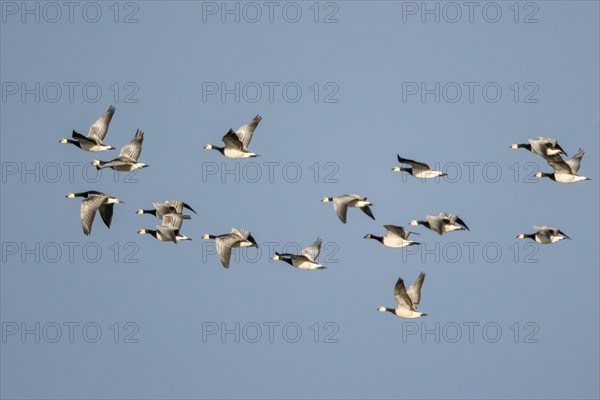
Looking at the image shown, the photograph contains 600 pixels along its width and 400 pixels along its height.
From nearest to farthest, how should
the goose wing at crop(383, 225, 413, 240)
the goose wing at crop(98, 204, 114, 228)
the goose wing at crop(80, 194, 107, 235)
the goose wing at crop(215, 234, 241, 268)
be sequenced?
the goose wing at crop(215, 234, 241, 268) → the goose wing at crop(80, 194, 107, 235) → the goose wing at crop(98, 204, 114, 228) → the goose wing at crop(383, 225, 413, 240)

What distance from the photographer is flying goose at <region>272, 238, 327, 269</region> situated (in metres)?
50.3

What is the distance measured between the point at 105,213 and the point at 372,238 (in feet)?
28.2

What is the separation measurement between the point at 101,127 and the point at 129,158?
1199 millimetres

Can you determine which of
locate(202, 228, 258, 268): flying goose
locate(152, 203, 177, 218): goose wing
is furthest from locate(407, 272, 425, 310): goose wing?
locate(152, 203, 177, 218): goose wing

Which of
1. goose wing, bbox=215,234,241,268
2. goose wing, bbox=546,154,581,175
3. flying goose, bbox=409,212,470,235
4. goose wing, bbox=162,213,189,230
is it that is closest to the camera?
goose wing, bbox=215,234,241,268

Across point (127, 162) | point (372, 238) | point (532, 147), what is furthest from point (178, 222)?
point (532, 147)

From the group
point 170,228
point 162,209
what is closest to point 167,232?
point 170,228

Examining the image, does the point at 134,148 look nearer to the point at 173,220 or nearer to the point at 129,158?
the point at 129,158

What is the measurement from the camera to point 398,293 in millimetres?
47906

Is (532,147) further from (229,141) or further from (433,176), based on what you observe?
(229,141)

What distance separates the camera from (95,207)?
159ft

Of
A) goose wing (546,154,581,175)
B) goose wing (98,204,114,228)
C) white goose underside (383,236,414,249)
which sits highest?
goose wing (546,154,581,175)

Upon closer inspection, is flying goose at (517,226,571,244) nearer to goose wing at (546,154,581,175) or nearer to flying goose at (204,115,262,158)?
goose wing at (546,154,581,175)

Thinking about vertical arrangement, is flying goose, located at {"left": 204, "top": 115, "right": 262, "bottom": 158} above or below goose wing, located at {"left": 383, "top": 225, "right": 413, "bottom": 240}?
above
